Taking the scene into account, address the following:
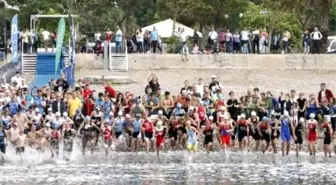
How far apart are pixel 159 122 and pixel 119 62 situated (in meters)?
17.7

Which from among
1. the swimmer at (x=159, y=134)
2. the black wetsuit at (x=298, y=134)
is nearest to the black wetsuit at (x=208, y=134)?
the swimmer at (x=159, y=134)

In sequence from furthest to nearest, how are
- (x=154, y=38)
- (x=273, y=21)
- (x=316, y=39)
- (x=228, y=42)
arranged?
(x=273, y=21)
(x=154, y=38)
(x=228, y=42)
(x=316, y=39)

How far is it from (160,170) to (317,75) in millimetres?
20601

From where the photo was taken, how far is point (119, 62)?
164ft

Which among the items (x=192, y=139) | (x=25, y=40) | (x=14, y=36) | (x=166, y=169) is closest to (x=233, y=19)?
(x=25, y=40)

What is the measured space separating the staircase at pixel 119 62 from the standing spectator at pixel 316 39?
865 cm

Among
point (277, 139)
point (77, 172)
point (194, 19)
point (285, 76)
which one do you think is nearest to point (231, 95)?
point (277, 139)

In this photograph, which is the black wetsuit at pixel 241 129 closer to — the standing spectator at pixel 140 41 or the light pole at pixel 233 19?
the standing spectator at pixel 140 41

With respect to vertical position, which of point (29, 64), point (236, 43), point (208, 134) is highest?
point (236, 43)

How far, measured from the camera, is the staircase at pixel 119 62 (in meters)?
50.0

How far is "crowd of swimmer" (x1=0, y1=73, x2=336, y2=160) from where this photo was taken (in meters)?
32.3

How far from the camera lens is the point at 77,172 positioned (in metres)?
28.6

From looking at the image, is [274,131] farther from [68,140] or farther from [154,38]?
[154,38]

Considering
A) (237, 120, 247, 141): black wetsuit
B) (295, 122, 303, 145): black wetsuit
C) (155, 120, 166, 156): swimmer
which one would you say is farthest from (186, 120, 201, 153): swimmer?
(295, 122, 303, 145): black wetsuit
